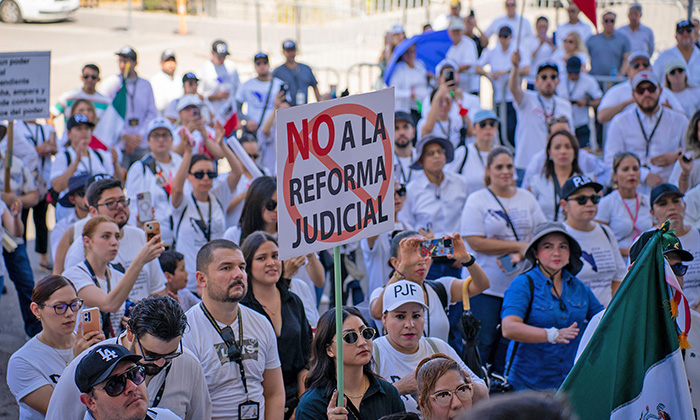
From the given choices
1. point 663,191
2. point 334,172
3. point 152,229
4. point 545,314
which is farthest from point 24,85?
point 663,191

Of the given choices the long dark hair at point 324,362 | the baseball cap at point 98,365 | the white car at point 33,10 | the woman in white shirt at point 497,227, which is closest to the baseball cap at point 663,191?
the woman in white shirt at point 497,227

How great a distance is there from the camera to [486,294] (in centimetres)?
718

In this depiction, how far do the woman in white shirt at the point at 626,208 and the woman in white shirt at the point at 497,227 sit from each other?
0.70 metres

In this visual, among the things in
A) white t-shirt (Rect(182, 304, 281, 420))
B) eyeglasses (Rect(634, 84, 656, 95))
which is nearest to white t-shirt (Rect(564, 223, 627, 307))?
white t-shirt (Rect(182, 304, 281, 420))

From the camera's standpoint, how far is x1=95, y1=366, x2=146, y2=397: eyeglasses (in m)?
3.99

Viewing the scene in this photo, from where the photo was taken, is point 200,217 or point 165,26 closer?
point 200,217

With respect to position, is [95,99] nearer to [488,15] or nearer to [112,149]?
[112,149]

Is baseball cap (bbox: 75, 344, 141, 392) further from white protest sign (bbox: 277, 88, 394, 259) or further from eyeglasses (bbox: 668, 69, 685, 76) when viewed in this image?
eyeglasses (bbox: 668, 69, 685, 76)

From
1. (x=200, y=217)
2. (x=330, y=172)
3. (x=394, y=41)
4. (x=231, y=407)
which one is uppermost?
(x=394, y=41)

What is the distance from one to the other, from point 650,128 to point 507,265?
3.16m

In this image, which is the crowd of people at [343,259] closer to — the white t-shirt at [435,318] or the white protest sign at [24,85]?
the white t-shirt at [435,318]

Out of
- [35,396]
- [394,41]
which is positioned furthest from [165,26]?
[35,396]

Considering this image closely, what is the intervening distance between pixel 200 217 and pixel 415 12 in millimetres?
16754

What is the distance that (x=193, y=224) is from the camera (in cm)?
767
